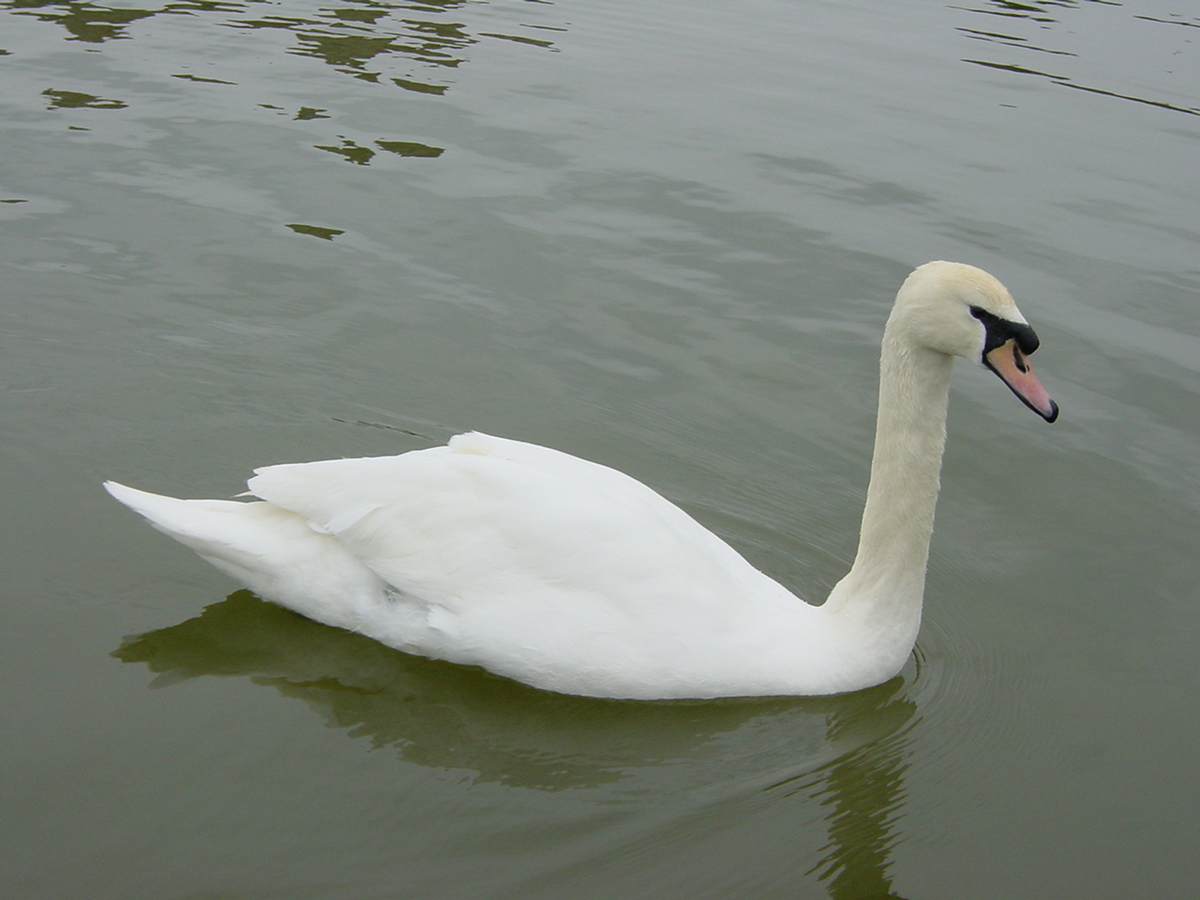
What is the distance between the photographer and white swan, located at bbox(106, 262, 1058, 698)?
4.72 meters

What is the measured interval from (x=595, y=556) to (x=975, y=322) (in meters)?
1.56

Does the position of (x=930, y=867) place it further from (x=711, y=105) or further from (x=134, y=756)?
(x=711, y=105)

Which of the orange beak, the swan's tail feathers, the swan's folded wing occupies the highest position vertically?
the orange beak

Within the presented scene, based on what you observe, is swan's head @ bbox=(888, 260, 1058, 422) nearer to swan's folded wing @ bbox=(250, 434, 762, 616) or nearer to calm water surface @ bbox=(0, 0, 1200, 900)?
swan's folded wing @ bbox=(250, 434, 762, 616)

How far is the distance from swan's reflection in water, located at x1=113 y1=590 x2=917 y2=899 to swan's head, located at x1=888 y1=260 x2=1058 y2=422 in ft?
4.29

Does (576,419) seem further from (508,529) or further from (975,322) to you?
(975,322)

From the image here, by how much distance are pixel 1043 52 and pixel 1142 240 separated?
640 centimetres

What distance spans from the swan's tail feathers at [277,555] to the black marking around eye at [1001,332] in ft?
7.75

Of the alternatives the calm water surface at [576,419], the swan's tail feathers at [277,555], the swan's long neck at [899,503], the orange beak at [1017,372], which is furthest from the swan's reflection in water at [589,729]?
the orange beak at [1017,372]

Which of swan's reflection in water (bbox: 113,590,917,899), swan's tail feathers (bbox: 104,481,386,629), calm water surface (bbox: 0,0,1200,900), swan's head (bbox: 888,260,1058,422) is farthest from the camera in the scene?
swan's tail feathers (bbox: 104,481,386,629)

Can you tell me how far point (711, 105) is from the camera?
41.4 feet

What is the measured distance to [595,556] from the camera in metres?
4.74

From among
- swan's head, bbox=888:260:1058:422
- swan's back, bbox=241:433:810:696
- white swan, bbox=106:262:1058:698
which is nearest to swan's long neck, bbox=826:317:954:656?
white swan, bbox=106:262:1058:698

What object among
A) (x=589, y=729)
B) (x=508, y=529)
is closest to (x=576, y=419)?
(x=508, y=529)
